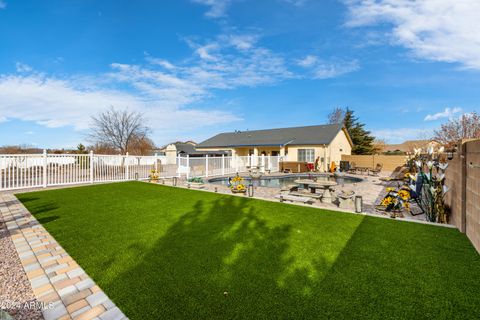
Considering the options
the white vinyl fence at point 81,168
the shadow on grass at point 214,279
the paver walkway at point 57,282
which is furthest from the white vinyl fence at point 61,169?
the shadow on grass at point 214,279

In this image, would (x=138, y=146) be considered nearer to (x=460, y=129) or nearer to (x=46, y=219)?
(x=46, y=219)

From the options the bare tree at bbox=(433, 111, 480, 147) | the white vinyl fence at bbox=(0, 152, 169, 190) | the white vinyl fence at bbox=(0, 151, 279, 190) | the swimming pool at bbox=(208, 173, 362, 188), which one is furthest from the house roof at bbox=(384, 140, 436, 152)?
the white vinyl fence at bbox=(0, 152, 169, 190)

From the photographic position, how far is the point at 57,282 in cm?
279

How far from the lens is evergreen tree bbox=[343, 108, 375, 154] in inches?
1296

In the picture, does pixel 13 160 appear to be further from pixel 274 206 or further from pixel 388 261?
pixel 388 261

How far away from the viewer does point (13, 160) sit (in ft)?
32.6

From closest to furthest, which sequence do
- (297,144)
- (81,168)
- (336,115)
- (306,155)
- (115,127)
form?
(81,168) < (306,155) < (297,144) < (115,127) < (336,115)

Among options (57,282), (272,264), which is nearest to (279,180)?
Result: (272,264)

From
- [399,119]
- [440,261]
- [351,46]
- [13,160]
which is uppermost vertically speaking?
[351,46]

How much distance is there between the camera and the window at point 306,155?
23.0m

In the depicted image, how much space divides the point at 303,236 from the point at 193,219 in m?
2.70

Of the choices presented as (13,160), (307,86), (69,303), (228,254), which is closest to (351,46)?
(307,86)

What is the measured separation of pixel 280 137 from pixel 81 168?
20111 millimetres

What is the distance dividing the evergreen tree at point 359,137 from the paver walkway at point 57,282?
1371 inches
